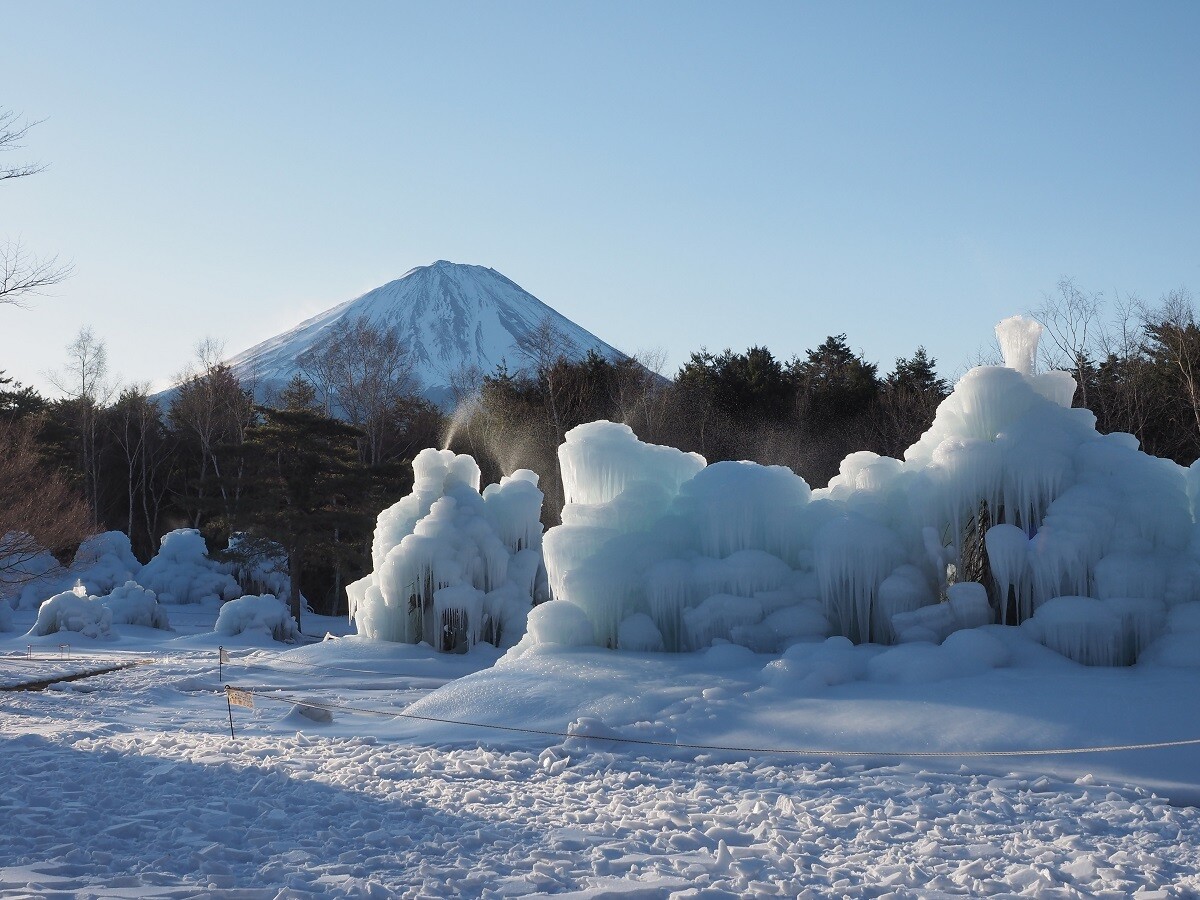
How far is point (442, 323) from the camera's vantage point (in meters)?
66.6

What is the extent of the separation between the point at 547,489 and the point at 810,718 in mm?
18480

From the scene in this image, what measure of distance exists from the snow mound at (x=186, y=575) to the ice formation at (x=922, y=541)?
19356mm

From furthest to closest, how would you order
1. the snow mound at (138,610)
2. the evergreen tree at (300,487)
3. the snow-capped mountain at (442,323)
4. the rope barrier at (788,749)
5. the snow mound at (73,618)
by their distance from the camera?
the snow-capped mountain at (442,323), the evergreen tree at (300,487), the snow mound at (138,610), the snow mound at (73,618), the rope barrier at (788,749)

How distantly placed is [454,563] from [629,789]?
932 cm

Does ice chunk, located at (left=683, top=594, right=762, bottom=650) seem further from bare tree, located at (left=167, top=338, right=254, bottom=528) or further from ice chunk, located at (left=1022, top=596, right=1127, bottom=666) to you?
bare tree, located at (left=167, top=338, right=254, bottom=528)

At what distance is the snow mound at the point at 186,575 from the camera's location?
27.2 metres

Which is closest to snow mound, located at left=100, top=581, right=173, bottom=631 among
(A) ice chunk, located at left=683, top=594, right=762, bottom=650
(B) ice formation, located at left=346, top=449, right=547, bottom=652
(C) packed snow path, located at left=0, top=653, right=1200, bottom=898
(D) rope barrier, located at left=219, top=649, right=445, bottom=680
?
(D) rope barrier, located at left=219, top=649, right=445, bottom=680

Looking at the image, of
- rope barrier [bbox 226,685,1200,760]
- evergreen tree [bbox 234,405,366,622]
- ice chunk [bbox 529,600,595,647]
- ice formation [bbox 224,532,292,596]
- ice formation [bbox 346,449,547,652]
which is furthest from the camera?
ice formation [bbox 224,532,292,596]

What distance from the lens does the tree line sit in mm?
23031

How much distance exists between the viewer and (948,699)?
794 cm

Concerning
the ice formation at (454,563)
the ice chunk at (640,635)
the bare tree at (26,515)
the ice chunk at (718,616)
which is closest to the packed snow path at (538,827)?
the ice chunk at (640,635)

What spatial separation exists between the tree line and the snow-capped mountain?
2175 centimetres

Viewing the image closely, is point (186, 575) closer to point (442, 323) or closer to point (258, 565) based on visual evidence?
point (258, 565)

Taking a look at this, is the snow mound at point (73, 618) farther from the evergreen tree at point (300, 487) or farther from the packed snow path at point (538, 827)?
the packed snow path at point (538, 827)
